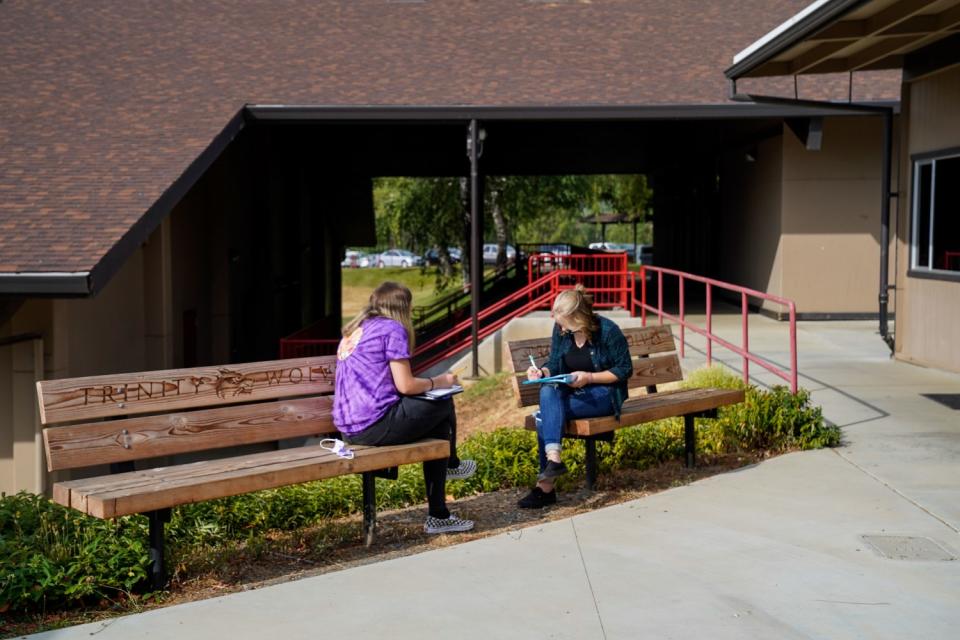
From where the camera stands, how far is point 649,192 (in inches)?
1550

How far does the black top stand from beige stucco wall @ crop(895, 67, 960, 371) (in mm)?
6463

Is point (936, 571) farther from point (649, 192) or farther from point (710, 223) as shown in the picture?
point (649, 192)

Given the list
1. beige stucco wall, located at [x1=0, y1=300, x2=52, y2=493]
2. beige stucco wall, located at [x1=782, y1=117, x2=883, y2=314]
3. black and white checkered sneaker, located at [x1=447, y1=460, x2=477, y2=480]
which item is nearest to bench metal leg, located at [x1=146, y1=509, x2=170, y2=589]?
black and white checkered sneaker, located at [x1=447, y1=460, x2=477, y2=480]

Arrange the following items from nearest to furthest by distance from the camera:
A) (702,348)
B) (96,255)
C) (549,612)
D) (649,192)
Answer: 1. (549,612)
2. (96,255)
3. (702,348)
4. (649,192)

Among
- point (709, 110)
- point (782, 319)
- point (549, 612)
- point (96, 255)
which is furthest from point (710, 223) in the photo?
point (549, 612)

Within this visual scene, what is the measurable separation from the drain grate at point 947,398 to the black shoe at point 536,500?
15.6ft

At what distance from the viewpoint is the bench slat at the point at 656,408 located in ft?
22.1

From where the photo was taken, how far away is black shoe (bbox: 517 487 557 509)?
6.69 metres

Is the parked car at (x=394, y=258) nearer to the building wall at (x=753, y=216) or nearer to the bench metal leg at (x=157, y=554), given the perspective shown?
the building wall at (x=753, y=216)

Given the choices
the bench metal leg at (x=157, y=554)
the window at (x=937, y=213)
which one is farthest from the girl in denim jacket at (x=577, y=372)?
the window at (x=937, y=213)

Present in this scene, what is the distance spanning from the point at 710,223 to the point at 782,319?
20.1 ft

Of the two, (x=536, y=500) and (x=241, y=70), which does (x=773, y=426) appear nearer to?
(x=536, y=500)

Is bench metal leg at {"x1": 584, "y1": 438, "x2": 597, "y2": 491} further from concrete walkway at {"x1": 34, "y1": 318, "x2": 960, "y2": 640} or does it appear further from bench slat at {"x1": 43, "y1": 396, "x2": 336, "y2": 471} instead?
bench slat at {"x1": 43, "y1": 396, "x2": 336, "y2": 471}

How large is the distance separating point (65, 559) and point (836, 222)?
15246mm
